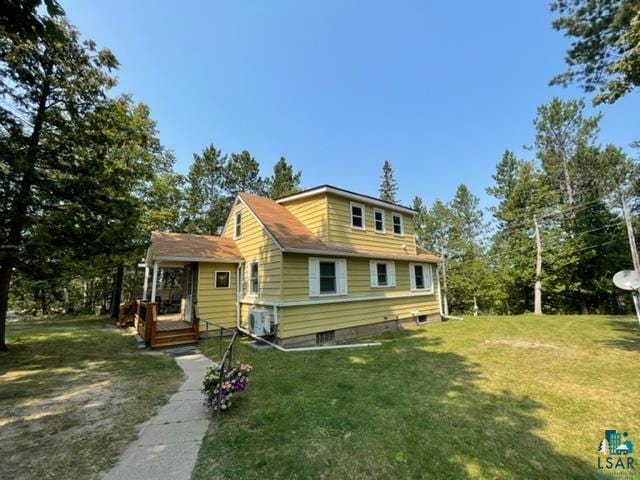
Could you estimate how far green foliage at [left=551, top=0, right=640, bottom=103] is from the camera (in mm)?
6979

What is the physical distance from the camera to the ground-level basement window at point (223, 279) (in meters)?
10.7

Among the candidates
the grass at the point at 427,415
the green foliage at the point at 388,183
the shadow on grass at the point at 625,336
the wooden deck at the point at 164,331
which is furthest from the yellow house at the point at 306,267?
the green foliage at the point at 388,183

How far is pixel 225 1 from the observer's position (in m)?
7.72

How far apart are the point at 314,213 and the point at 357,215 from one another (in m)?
1.85

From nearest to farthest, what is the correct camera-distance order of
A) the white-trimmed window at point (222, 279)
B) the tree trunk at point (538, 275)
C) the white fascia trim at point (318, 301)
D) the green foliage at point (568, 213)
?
the white fascia trim at point (318, 301) < the white-trimmed window at point (222, 279) < the tree trunk at point (538, 275) < the green foliage at point (568, 213)

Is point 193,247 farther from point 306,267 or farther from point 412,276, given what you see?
point 412,276

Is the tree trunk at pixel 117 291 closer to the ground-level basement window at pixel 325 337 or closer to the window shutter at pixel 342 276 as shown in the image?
the ground-level basement window at pixel 325 337

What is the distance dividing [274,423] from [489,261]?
80.1 ft

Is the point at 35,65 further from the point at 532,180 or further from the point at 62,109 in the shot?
the point at 532,180

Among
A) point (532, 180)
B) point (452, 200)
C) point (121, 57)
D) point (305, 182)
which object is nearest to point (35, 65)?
point (121, 57)

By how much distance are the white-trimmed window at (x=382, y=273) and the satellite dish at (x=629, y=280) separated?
662cm

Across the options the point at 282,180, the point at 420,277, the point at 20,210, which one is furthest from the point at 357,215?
the point at 282,180

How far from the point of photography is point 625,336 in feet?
29.3

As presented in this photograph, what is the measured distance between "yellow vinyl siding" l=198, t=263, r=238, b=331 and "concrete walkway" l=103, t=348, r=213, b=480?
5.26 m
